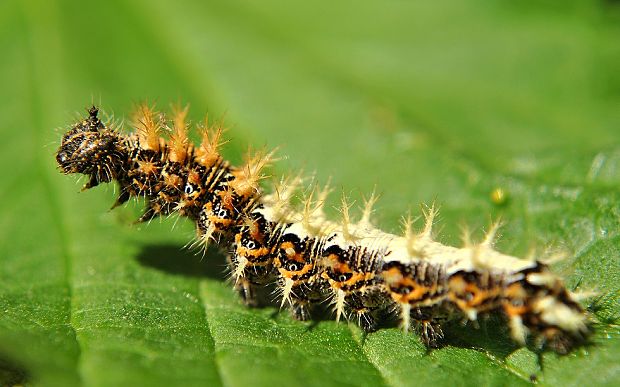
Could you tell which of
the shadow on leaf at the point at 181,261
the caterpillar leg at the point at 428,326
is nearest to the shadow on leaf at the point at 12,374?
the shadow on leaf at the point at 181,261

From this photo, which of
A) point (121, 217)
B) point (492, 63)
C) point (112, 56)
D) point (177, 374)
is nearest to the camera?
point (177, 374)

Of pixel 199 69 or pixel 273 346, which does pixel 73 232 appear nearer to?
pixel 273 346

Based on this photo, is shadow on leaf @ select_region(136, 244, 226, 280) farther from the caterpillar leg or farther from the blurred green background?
the caterpillar leg

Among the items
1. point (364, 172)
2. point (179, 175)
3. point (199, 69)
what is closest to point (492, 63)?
point (364, 172)

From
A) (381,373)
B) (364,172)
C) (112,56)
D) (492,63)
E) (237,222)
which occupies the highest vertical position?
(492,63)

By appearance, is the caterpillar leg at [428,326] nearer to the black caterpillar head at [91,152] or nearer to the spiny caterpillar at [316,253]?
the spiny caterpillar at [316,253]

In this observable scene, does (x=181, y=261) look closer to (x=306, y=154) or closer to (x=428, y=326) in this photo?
(x=306, y=154)
